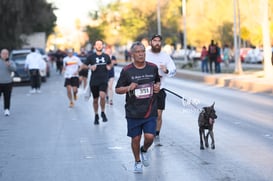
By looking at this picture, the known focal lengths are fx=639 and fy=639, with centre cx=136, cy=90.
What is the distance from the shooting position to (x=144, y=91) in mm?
8555

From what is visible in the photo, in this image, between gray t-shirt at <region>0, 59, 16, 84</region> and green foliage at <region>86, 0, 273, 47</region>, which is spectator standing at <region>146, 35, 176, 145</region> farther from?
green foliage at <region>86, 0, 273, 47</region>

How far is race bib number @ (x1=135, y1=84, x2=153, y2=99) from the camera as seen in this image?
27.9 feet

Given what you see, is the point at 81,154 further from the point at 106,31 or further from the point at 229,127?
the point at 106,31

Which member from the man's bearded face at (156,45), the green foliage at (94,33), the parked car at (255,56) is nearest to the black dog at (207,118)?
the man's bearded face at (156,45)

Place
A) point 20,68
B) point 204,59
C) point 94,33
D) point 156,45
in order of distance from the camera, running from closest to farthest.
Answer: point 156,45 < point 20,68 < point 204,59 < point 94,33

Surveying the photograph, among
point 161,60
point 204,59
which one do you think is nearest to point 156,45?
point 161,60

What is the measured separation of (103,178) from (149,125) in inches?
37.0

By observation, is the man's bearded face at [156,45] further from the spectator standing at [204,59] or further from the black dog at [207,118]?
the spectator standing at [204,59]

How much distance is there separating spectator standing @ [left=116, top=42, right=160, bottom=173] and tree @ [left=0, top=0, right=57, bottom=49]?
3436 cm

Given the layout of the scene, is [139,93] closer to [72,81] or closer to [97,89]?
[97,89]

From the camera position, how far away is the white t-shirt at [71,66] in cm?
1952

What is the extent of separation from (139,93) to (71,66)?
11298mm

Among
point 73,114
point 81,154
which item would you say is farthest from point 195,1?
point 81,154

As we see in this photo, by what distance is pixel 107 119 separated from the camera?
15.5 m
